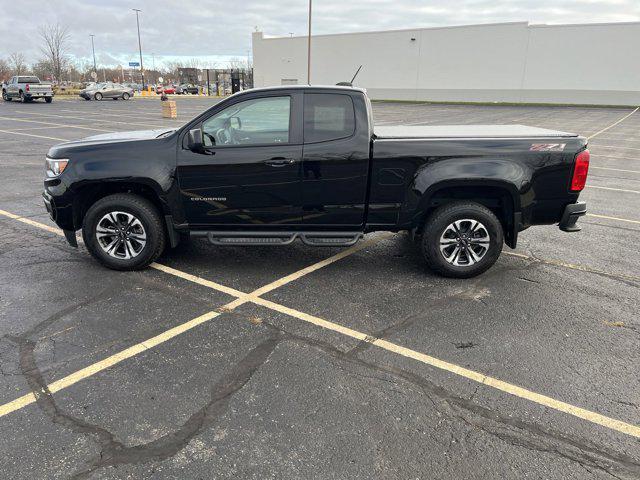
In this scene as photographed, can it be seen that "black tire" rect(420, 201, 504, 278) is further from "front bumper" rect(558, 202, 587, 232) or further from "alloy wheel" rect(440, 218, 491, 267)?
"front bumper" rect(558, 202, 587, 232)

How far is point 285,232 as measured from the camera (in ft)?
16.8

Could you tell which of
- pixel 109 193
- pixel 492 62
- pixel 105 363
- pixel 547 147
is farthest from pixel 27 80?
pixel 547 147

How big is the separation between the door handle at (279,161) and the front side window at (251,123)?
196mm

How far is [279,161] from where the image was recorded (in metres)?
4.83

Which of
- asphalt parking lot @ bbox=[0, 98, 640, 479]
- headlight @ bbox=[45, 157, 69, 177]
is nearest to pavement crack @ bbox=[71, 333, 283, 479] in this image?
asphalt parking lot @ bbox=[0, 98, 640, 479]

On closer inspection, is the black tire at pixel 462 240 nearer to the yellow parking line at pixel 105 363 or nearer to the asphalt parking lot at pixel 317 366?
the asphalt parking lot at pixel 317 366

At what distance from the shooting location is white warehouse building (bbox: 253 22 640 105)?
4125cm

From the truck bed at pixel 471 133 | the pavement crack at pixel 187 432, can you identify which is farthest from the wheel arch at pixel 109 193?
the truck bed at pixel 471 133

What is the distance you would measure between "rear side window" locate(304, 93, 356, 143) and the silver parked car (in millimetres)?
45980

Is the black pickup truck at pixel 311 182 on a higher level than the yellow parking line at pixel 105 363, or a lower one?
higher

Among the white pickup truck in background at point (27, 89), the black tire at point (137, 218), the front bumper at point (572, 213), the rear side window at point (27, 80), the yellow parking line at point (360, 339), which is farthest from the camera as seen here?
the rear side window at point (27, 80)

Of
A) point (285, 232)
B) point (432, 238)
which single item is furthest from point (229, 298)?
point (432, 238)

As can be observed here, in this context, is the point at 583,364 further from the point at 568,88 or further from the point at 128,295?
the point at 568,88

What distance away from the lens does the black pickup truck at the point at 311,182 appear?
4.78m
